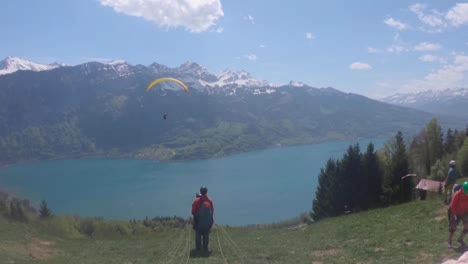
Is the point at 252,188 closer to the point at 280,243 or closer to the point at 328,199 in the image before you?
the point at 328,199

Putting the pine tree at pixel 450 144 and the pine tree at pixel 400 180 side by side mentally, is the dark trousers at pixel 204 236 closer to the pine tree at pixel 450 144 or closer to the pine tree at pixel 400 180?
the pine tree at pixel 400 180

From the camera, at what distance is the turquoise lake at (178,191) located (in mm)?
89000

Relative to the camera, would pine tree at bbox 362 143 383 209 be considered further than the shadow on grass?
A: Yes

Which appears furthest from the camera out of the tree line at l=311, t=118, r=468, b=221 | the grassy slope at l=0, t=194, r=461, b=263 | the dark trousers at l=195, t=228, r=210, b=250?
the tree line at l=311, t=118, r=468, b=221

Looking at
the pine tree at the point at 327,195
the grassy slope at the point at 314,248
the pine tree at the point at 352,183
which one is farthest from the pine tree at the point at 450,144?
the grassy slope at the point at 314,248

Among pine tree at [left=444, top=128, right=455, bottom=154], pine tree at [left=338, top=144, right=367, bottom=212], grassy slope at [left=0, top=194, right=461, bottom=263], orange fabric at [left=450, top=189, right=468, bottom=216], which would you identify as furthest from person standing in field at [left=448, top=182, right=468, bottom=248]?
pine tree at [left=444, top=128, right=455, bottom=154]

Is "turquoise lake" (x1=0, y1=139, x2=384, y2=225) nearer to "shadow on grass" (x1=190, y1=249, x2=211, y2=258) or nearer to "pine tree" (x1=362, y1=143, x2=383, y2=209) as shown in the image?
"pine tree" (x1=362, y1=143, x2=383, y2=209)

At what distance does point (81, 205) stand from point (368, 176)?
80.5m

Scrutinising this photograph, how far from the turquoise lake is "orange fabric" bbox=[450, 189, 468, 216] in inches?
2714

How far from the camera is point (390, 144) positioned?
54.8 metres

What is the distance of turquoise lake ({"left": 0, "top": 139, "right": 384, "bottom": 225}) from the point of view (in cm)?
8900

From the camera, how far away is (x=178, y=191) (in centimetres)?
11200

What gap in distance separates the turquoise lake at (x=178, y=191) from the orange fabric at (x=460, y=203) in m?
68.9

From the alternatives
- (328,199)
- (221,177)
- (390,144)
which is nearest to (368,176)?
(328,199)
